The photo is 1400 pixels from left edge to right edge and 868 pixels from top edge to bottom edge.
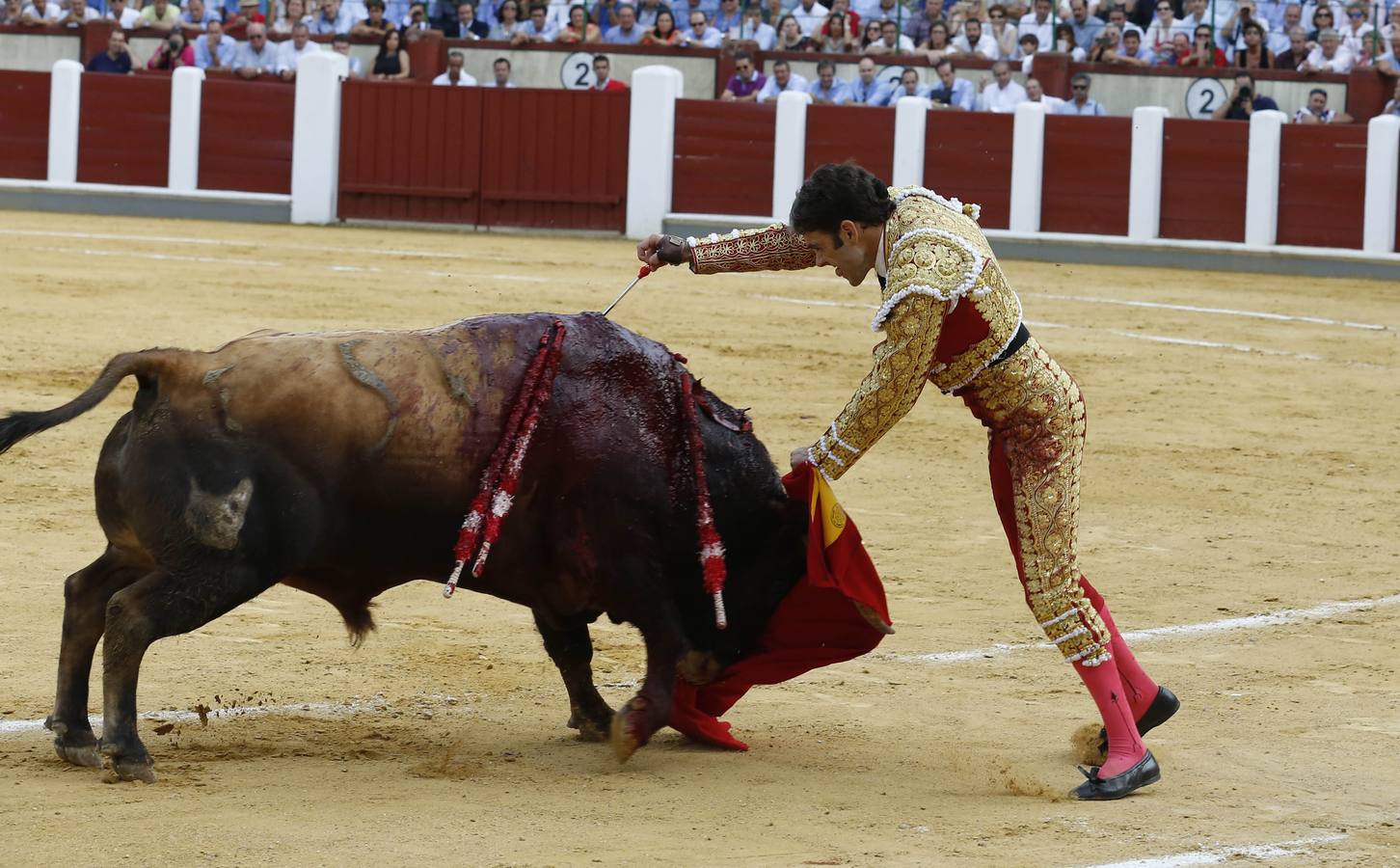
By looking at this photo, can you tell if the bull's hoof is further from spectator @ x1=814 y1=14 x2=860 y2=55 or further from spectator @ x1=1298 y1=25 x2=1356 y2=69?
spectator @ x1=1298 y1=25 x2=1356 y2=69

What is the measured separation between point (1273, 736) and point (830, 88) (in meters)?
11.4

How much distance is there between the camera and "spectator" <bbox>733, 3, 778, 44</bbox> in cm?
1556

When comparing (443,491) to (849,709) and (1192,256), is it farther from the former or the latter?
(1192,256)

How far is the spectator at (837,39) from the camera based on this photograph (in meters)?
15.1

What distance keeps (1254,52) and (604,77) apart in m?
4.87

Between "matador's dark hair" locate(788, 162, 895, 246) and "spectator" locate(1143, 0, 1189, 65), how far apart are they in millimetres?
12159

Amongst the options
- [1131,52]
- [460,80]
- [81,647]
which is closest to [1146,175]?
[1131,52]

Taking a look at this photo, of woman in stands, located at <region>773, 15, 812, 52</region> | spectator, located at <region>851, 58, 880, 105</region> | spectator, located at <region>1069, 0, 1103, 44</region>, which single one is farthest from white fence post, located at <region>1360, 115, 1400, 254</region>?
woman in stands, located at <region>773, 15, 812, 52</region>

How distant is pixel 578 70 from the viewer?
15664 millimetres

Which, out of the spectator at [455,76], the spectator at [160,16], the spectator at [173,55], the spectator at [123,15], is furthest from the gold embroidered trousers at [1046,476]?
the spectator at [123,15]

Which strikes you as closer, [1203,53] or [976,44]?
[1203,53]

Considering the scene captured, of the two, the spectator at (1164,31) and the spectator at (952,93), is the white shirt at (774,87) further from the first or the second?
the spectator at (1164,31)

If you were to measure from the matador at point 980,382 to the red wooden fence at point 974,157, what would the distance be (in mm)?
10898

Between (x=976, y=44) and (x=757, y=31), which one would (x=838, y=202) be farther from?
(x=757, y=31)
